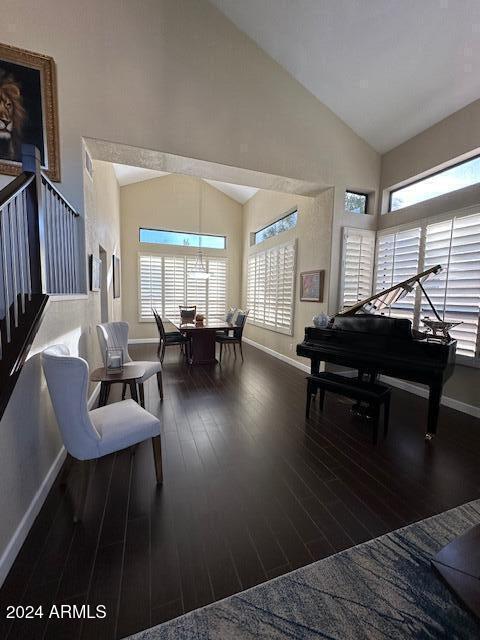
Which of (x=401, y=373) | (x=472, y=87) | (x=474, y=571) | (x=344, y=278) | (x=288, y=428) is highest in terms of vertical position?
(x=472, y=87)

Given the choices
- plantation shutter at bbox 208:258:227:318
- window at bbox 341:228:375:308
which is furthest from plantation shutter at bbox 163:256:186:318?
window at bbox 341:228:375:308

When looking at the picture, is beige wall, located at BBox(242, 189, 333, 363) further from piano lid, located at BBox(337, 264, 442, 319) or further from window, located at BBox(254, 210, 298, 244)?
piano lid, located at BBox(337, 264, 442, 319)

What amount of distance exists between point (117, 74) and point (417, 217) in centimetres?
428

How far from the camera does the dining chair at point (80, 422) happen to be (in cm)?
147

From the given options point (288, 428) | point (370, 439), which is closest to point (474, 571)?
point (370, 439)

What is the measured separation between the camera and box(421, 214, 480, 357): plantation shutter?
3.14m

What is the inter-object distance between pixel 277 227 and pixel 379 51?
131 inches

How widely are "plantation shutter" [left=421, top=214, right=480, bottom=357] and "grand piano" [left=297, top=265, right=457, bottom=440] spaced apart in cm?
48

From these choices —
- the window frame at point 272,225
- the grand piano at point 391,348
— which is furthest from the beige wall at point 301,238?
the grand piano at point 391,348

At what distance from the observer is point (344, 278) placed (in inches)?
172

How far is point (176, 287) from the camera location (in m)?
7.29

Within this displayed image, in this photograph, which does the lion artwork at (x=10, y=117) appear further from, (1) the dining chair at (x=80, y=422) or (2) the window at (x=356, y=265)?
(2) the window at (x=356, y=265)

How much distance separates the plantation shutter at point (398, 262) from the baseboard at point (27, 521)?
453 cm

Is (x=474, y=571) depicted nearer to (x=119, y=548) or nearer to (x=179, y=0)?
(x=119, y=548)
